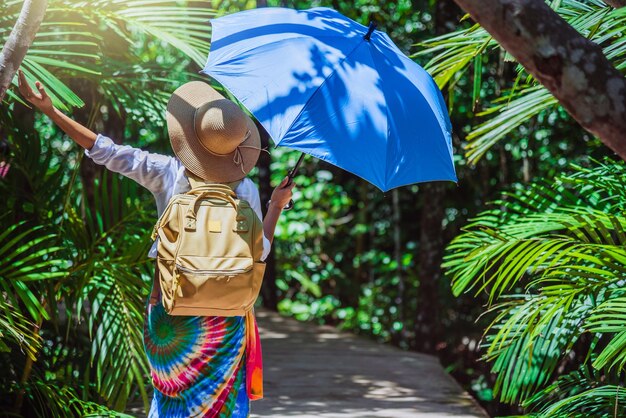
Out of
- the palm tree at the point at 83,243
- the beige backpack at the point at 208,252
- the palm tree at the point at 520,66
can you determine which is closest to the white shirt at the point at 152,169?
the beige backpack at the point at 208,252

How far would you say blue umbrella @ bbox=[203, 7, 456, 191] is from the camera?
3045mm

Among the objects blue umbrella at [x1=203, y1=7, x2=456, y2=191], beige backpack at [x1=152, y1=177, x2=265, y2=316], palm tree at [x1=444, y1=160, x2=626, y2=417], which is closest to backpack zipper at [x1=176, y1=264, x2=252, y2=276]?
beige backpack at [x1=152, y1=177, x2=265, y2=316]

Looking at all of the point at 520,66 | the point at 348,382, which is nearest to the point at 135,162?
the point at 520,66

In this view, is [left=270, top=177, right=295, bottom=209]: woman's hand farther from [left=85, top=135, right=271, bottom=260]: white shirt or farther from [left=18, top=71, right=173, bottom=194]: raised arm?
[left=18, top=71, right=173, bottom=194]: raised arm

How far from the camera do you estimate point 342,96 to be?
3117 mm

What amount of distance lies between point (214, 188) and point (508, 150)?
18.3ft

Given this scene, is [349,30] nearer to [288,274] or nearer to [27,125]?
[27,125]

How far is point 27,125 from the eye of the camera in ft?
16.2

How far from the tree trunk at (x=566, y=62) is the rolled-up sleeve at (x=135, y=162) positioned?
50.4 inches

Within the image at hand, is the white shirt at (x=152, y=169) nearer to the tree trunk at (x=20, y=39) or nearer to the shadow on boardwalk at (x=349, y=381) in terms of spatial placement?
the tree trunk at (x=20, y=39)

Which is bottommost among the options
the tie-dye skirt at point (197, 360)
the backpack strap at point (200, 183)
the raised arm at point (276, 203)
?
the tie-dye skirt at point (197, 360)

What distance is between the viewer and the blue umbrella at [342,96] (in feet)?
9.99

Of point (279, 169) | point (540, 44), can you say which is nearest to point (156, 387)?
point (540, 44)

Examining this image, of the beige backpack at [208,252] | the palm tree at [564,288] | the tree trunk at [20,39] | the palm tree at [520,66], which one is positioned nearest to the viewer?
the tree trunk at [20,39]
